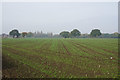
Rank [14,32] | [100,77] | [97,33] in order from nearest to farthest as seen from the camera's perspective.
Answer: [100,77], [97,33], [14,32]

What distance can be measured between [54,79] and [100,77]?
355cm

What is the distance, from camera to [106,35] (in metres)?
181

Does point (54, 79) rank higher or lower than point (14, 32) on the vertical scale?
lower

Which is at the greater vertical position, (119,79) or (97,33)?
(97,33)

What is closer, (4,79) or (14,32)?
(4,79)

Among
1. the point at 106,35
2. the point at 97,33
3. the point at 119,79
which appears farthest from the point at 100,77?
the point at 106,35

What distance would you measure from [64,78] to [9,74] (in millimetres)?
4490

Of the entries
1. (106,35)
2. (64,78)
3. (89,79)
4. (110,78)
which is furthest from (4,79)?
(106,35)

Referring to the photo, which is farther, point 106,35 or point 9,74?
point 106,35

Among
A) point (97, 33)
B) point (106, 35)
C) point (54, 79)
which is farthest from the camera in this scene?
point (106, 35)

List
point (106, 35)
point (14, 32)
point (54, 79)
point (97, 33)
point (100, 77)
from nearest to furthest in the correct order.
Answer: point (54, 79) → point (100, 77) → point (97, 33) → point (14, 32) → point (106, 35)

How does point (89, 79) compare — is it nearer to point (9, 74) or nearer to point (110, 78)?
point (110, 78)

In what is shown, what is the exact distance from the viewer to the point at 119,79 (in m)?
6.71

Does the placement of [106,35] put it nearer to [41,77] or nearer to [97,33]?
[97,33]
